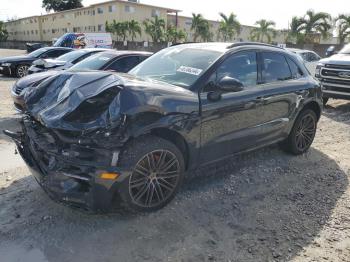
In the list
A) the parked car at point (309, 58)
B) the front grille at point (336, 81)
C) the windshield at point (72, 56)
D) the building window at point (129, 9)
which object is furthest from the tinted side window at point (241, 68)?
the building window at point (129, 9)

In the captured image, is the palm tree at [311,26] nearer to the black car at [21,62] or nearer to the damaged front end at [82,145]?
the black car at [21,62]

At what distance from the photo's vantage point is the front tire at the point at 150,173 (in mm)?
3426

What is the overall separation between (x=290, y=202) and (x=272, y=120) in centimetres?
124

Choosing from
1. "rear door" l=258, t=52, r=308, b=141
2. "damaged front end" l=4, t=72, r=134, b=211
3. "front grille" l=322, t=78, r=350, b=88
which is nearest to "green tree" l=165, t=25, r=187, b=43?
"front grille" l=322, t=78, r=350, b=88

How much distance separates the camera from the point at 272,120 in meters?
5.04

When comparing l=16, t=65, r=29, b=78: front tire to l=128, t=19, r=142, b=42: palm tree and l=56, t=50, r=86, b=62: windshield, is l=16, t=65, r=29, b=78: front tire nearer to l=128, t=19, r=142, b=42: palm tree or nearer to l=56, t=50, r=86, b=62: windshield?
l=56, t=50, r=86, b=62: windshield

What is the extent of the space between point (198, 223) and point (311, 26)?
35.9 meters

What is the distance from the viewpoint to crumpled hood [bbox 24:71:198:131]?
10.9 feet

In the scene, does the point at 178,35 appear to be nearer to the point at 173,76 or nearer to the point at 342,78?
the point at 342,78

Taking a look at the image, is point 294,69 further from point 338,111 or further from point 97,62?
point 338,111

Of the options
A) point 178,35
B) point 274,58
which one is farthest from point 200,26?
point 274,58

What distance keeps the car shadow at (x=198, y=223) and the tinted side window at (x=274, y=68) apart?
1385mm

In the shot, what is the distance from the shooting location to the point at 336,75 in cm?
959

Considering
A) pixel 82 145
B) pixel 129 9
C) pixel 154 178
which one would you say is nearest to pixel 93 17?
pixel 129 9
